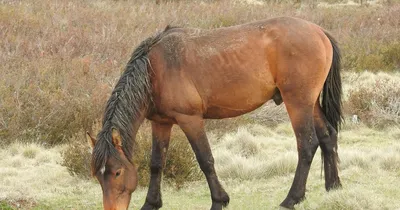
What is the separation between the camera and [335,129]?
672cm

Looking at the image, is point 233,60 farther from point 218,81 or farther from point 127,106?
point 127,106

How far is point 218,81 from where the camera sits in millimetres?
6039

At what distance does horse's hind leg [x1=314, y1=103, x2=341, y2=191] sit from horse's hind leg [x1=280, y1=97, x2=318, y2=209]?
33cm

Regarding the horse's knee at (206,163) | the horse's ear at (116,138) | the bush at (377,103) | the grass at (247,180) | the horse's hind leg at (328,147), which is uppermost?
the horse's ear at (116,138)

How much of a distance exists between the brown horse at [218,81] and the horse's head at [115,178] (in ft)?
1.14

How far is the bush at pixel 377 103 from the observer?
1102cm

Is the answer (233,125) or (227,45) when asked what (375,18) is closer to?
(233,125)

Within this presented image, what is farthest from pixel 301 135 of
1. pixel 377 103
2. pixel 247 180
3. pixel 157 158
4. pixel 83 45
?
pixel 83 45

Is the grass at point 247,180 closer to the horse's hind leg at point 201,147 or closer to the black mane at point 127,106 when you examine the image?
the horse's hind leg at point 201,147

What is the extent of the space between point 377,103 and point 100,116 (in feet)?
15.6

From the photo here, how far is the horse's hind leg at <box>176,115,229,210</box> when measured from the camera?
585 centimetres

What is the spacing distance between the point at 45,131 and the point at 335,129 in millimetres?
4711

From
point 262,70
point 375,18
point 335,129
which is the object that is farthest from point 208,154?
point 375,18

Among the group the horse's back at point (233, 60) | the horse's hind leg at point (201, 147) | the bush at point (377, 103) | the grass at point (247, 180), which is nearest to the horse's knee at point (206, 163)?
the horse's hind leg at point (201, 147)
